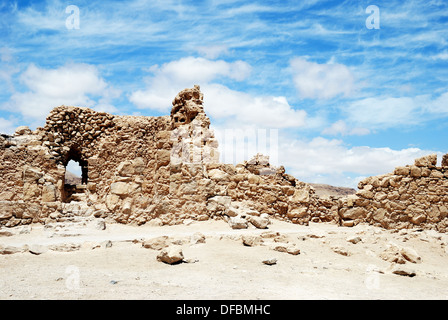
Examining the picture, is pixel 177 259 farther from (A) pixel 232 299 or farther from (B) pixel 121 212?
(B) pixel 121 212

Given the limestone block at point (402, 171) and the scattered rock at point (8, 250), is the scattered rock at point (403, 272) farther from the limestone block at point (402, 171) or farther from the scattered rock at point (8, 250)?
the scattered rock at point (8, 250)

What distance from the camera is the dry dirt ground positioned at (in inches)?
208

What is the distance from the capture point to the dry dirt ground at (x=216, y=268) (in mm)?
5273

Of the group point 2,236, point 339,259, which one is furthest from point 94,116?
point 339,259

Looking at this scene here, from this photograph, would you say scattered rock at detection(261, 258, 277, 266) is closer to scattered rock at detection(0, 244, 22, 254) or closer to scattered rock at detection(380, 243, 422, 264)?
scattered rock at detection(380, 243, 422, 264)

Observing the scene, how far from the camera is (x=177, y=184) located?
11.1 metres

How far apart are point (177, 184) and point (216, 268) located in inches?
189

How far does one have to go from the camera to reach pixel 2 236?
10.0 meters

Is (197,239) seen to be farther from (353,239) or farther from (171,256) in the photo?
(353,239)

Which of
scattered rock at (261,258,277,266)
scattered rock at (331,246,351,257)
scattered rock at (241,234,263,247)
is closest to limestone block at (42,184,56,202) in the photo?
scattered rock at (241,234,263,247)

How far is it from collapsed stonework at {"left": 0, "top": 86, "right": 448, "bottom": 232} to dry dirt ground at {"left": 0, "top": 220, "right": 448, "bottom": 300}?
0.95m

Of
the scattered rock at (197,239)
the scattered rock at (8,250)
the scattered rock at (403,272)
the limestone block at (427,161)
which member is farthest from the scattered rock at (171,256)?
the limestone block at (427,161)

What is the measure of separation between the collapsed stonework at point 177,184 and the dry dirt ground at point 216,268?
3.12ft
